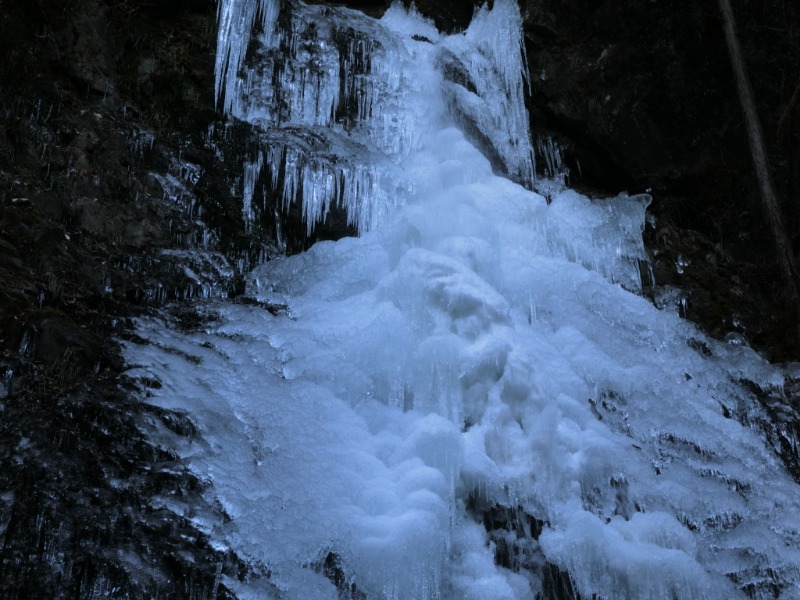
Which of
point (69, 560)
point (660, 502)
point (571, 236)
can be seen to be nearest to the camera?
point (69, 560)

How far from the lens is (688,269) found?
7375 millimetres

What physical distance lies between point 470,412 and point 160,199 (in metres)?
3.18

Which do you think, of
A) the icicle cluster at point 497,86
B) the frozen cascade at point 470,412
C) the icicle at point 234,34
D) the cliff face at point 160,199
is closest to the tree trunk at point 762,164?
the cliff face at point 160,199

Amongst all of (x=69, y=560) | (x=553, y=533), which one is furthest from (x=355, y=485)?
(x=69, y=560)

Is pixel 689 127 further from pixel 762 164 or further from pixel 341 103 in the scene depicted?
pixel 341 103

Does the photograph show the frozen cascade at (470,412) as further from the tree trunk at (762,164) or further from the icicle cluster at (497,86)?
the icicle cluster at (497,86)

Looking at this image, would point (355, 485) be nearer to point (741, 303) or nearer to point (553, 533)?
point (553, 533)

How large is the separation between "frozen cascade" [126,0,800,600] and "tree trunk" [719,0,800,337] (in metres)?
1.00

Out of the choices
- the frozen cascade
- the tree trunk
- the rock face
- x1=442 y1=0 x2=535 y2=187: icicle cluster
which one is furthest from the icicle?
the tree trunk

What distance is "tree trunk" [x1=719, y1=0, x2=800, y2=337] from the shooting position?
6503 mm

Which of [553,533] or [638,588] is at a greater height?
[553,533]

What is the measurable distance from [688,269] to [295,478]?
5.14m

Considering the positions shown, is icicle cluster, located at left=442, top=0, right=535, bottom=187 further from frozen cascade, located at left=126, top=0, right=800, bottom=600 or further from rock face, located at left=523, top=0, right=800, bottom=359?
frozen cascade, located at left=126, top=0, right=800, bottom=600

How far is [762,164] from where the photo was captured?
6.97 meters
